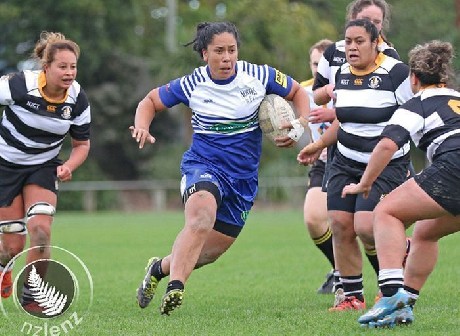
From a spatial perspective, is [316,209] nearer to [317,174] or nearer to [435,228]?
[317,174]

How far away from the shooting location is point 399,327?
22.8 feet

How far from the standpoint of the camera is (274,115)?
323 inches

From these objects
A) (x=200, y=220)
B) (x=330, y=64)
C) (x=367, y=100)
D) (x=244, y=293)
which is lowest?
(x=244, y=293)

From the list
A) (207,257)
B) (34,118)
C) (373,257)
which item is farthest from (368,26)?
(34,118)

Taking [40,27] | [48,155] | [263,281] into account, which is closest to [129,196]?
[40,27]

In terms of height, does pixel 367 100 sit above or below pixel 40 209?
above

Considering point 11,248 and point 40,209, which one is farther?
point 11,248

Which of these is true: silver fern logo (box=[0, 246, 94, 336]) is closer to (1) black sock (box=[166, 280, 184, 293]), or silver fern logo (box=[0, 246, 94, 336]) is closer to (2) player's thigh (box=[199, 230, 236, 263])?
(1) black sock (box=[166, 280, 184, 293])

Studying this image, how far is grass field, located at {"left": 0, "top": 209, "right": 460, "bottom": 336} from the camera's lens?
281 inches

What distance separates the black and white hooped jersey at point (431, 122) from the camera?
6.91 meters

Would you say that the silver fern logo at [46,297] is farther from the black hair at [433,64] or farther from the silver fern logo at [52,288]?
the black hair at [433,64]

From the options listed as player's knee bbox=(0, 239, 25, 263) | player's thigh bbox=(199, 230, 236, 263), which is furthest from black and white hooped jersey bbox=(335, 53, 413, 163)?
player's knee bbox=(0, 239, 25, 263)

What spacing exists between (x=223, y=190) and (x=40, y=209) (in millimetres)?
1480

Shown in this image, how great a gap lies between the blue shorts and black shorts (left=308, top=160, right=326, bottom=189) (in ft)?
5.67
